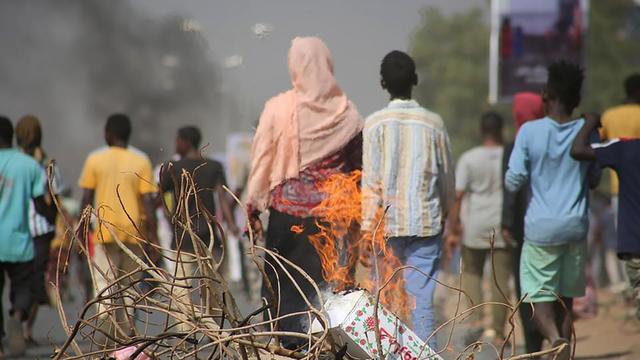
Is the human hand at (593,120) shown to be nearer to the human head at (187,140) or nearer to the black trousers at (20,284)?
the human head at (187,140)

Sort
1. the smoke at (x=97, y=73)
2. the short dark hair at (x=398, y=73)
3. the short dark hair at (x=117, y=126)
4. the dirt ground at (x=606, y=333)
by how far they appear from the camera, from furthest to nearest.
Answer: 1. the smoke at (x=97, y=73)
2. the dirt ground at (x=606, y=333)
3. the short dark hair at (x=117, y=126)
4. the short dark hair at (x=398, y=73)

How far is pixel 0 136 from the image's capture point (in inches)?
400

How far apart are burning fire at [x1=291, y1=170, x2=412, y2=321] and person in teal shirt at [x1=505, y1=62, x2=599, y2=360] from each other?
0.93 m

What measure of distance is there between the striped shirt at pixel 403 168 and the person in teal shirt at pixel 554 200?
611mm

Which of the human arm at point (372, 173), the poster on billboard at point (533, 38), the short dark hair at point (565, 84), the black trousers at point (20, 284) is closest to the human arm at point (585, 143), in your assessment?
the short dark hair at point (565, 84)

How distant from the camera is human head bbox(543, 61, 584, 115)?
804 cm

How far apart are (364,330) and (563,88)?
3231 millimetres

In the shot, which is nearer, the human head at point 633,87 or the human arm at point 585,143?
the human arm at point 585,143

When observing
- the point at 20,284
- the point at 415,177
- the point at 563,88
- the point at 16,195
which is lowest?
the point at 20,284

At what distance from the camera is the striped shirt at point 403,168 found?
761 centimetres

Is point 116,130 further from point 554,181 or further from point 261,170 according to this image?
point 554,181

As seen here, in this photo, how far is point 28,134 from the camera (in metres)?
10.6

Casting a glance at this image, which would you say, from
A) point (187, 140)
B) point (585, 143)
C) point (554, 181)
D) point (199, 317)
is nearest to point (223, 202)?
point (187, 140)

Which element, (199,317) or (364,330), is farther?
(364,330)
